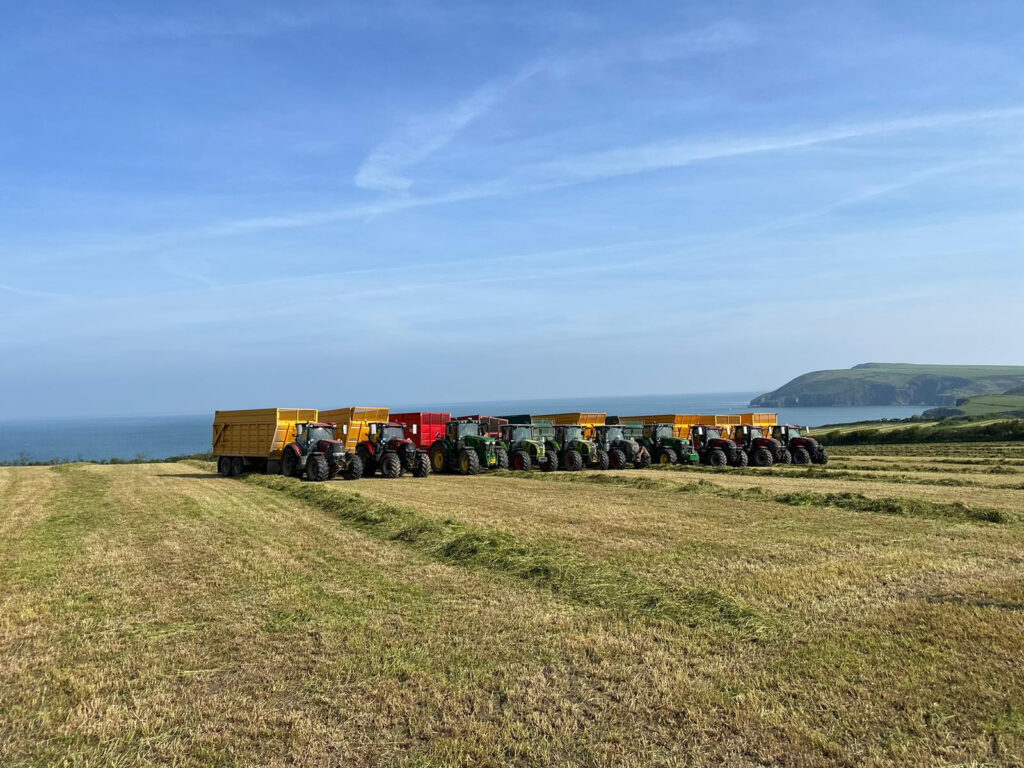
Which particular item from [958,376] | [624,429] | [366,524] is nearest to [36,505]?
[366,524]

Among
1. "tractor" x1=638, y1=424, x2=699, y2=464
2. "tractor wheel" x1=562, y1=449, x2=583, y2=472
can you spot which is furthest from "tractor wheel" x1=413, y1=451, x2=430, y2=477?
"tractor" x1=638, y1=424, x2=699, y2=464

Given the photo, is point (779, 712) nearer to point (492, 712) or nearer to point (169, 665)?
point (492, 712)

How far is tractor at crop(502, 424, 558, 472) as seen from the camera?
85.9ft

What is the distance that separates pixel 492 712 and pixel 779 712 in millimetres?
1737

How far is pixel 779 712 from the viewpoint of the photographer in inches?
181

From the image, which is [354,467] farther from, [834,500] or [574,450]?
[834,500]

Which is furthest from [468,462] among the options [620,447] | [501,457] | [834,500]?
[834,500]

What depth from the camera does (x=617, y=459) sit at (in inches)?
1097

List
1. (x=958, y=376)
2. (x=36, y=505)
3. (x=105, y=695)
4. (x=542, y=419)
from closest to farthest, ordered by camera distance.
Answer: (x=105, y=695) → (x=36, y=505) → (x=542, y=419) → (x=958, y=376)

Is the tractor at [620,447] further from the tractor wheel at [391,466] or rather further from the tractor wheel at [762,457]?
the tractor wheel at [391,466]

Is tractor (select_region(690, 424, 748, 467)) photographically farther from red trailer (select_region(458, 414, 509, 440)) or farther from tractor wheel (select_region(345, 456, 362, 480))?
tractor wheel (select_region(345, 456, 362, 480))

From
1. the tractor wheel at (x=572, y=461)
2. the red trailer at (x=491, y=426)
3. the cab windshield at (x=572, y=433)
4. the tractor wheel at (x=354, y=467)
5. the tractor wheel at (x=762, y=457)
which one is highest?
the red trailer at (x=491, y=426)

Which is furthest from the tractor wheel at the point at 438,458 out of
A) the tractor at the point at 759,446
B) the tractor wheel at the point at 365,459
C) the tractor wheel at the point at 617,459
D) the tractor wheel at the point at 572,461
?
the tractor at the point at 759,446

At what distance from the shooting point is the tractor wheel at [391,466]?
2331 cm
